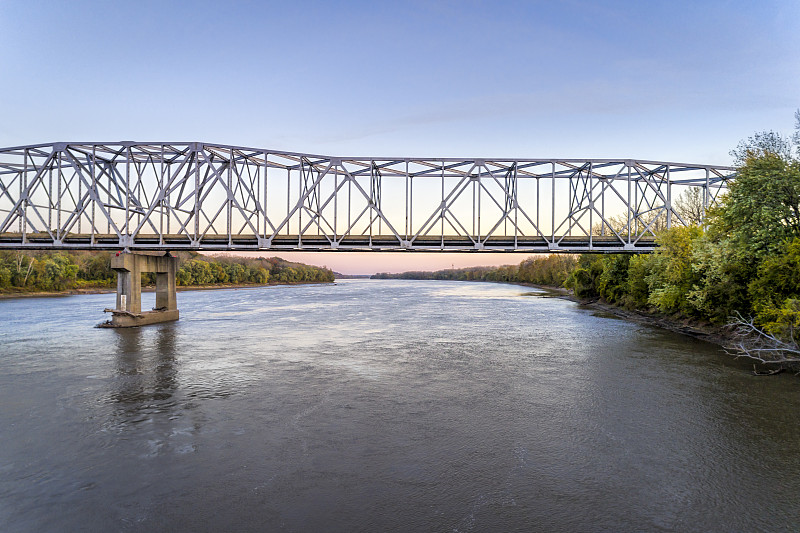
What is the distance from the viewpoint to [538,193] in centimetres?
5378

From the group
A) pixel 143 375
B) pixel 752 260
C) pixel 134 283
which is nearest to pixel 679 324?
pixel 752 260

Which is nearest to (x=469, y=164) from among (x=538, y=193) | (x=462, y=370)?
(x=538, y=193)

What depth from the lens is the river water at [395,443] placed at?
10.2 metres

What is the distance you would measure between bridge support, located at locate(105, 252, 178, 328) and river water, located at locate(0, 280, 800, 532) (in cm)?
1415

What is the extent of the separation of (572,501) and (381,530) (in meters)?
4.41

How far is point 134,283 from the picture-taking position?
44375mm

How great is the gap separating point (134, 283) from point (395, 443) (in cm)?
3931

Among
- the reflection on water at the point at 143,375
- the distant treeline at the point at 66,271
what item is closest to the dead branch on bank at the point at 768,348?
the reflection on water at the point at 143,375

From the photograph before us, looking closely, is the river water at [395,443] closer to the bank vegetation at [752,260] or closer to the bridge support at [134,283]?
the bank vegetation at [752,260]

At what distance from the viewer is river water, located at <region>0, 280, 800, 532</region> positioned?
10.2 m

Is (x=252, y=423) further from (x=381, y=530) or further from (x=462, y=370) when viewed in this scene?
(x=462, y=370)

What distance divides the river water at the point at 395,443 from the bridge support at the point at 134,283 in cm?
1415

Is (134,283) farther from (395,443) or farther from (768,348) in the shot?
(768,348)

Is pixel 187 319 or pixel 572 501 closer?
pixel 572 501
